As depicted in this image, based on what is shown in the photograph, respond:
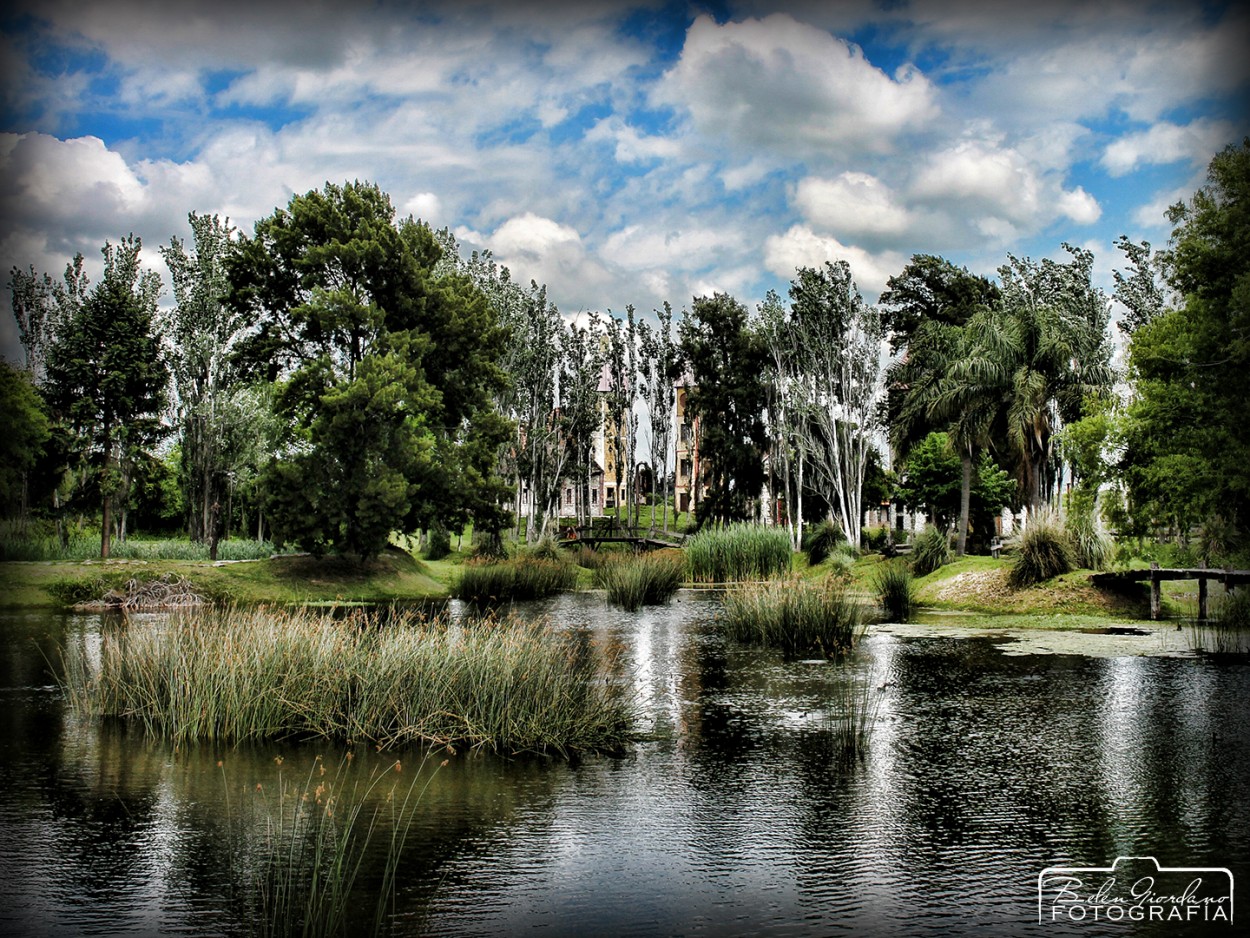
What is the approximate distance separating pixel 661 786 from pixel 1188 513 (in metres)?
20.6

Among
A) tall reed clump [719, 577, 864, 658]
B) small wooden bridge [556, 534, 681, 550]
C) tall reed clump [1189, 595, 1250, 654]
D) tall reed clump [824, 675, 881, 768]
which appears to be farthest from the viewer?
small wooden bridge [556, 534, 681, 550]

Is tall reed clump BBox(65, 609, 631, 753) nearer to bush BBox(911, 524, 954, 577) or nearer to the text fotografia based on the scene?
the text fotografia

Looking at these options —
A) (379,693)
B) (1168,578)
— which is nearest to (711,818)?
(379,693)

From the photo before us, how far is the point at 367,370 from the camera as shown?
3672 cm

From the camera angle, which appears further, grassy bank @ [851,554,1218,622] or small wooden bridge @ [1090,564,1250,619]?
grassy bank @ [851,554,1218,622]

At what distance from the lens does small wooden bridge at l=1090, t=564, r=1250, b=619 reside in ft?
74.8

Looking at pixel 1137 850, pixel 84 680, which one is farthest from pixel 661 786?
pixel 84 680

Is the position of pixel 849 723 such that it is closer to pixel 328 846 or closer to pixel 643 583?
pixel 328 846

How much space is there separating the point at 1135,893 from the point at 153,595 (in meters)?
27.8

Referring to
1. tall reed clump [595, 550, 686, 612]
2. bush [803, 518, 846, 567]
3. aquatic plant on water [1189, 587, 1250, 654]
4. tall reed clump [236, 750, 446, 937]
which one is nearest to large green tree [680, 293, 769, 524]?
bush [803, 518, 846, 567]

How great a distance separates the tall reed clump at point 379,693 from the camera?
11.2 meters

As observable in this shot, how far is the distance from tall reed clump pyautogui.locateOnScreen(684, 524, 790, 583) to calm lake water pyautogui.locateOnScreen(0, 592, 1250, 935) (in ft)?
65.7

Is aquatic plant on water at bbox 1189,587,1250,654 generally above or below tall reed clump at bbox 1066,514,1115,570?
below

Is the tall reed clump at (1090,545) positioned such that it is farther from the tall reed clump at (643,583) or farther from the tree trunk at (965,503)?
the tall reed clump at (643,583)
